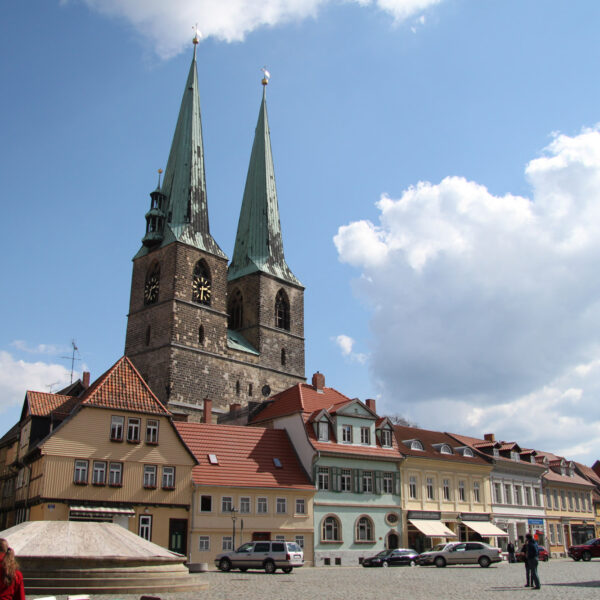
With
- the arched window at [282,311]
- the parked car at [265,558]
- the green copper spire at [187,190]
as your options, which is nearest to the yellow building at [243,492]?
the parked car at [265,558]

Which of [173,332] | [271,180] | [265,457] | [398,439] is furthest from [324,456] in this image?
[271,180]

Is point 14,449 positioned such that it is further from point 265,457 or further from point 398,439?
point 398,439

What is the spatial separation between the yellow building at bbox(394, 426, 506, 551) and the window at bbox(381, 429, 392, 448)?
0.93 meters

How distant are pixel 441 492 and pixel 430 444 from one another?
3768mm

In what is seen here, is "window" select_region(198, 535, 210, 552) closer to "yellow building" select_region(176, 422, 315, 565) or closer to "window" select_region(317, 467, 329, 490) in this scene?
"yellow building" select_region(176, 422, 315, 565)

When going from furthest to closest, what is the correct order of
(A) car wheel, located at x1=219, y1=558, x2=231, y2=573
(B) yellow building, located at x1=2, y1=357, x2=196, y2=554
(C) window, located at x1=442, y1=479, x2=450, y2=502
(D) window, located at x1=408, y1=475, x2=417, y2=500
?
1. (C) window, located at x1=442, y1=479, x2=450, y2=502
2. (D) window, located at x1=408, y1=475, x2=417, y2=500
3. (B) yellow building, located at x1=2, y1=357, x2=196, y2=554
4. (A) car wheel, located at x1=219, y1=558, x2=231, y2=573

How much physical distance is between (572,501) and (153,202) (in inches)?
1699

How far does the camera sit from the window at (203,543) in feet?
114

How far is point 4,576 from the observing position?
9.76 m

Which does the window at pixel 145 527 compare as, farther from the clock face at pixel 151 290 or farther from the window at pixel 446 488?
the clock face at pixel 151 290

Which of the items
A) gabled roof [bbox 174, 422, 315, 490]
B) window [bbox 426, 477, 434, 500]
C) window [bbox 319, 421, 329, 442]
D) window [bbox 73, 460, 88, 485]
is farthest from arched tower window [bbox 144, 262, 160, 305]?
window [bbox 73, 460, 88, 485]

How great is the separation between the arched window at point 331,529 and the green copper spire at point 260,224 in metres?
33.2

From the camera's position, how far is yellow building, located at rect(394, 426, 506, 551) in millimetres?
42812

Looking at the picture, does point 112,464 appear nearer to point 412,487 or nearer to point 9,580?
point 412,487
